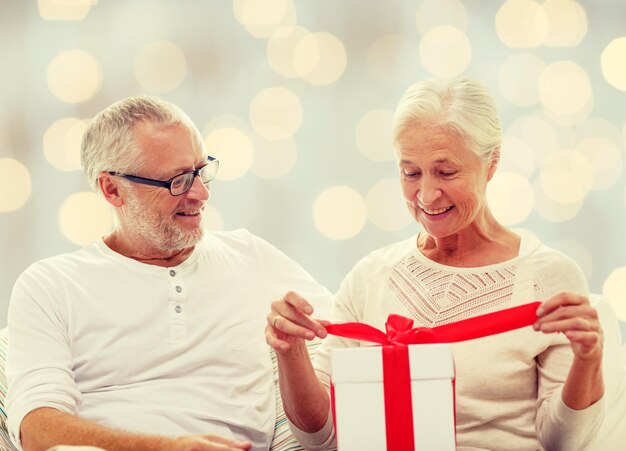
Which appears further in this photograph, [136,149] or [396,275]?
[136,149]

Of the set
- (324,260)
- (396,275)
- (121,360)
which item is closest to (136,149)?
(121,360)

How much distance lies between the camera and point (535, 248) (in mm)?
1753

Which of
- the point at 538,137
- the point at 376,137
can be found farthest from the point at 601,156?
the point at 376,137

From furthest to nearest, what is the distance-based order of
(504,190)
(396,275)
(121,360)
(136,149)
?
(504,190) → (136,149) → (121,360) → (396,275)

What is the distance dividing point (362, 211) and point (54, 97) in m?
1.13

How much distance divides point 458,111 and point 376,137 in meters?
1.08

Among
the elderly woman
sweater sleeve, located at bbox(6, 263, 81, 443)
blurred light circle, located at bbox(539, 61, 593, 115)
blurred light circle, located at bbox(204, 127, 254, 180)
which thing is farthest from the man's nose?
blurred light circle, located at bbox(539, 61, 593, 115)

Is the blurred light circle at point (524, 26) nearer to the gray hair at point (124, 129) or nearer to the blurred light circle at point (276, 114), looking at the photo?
the blurred light circle at point (276, 114)

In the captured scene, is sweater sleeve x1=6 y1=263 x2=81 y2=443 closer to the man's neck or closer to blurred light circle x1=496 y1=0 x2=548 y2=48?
the man's neck

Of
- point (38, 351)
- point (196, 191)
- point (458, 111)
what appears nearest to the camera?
point (458, 111)

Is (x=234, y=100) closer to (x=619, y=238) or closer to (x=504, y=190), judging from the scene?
(x=504, y=190)

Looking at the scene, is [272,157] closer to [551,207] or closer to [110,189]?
[110,189]

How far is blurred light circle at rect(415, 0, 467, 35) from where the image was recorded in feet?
9.12

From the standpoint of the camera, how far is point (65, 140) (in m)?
2.83
